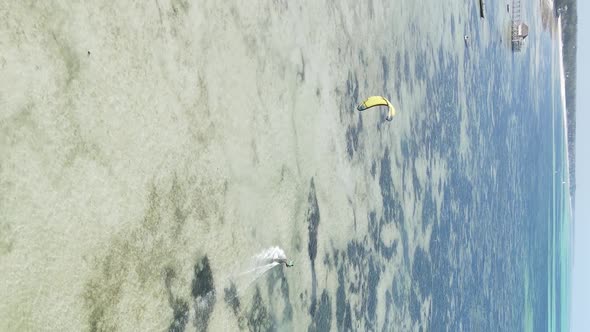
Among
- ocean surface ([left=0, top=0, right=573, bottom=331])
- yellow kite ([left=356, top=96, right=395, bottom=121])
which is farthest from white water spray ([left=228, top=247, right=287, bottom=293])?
yellow kite ([left=356, top=96, right=395, bottom=121])

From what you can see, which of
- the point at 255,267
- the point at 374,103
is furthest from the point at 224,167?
the point at 374,103

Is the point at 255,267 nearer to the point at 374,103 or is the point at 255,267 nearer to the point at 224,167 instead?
the point at 224,167

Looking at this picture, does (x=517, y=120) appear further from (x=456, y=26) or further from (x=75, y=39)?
(x=75, y=39)

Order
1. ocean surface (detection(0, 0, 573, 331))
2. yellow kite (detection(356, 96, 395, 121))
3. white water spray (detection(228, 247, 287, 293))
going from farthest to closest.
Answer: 1. yellow kite (detection(356, 96, 395, 121))
2. white water spray (detection(228, 247, 287, 293))
3. ocean surface (detection(0, 0, 573, 331))

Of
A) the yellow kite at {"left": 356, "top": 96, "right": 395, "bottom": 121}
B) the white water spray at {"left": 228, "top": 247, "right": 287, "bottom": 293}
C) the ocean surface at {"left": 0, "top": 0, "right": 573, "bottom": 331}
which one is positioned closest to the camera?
the ocean surface at {"left": 0, "top": 0, "right": 573, "bottom": 331}

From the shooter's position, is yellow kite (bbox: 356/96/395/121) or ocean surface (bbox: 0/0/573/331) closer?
ocean surface (bbox: 0/0/573/331)

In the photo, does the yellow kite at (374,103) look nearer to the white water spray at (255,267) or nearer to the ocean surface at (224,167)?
the ocean surface at (224,167)

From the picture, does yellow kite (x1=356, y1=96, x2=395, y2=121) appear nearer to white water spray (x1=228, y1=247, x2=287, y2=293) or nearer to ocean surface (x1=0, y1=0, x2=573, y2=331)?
ocean surface (x1=0, y1=0, x2=573, y2=331)

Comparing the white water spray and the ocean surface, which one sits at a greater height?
the ocean surface

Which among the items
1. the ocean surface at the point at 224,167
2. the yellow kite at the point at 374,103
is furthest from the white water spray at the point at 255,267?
the yellow kite at the point at 374,103
